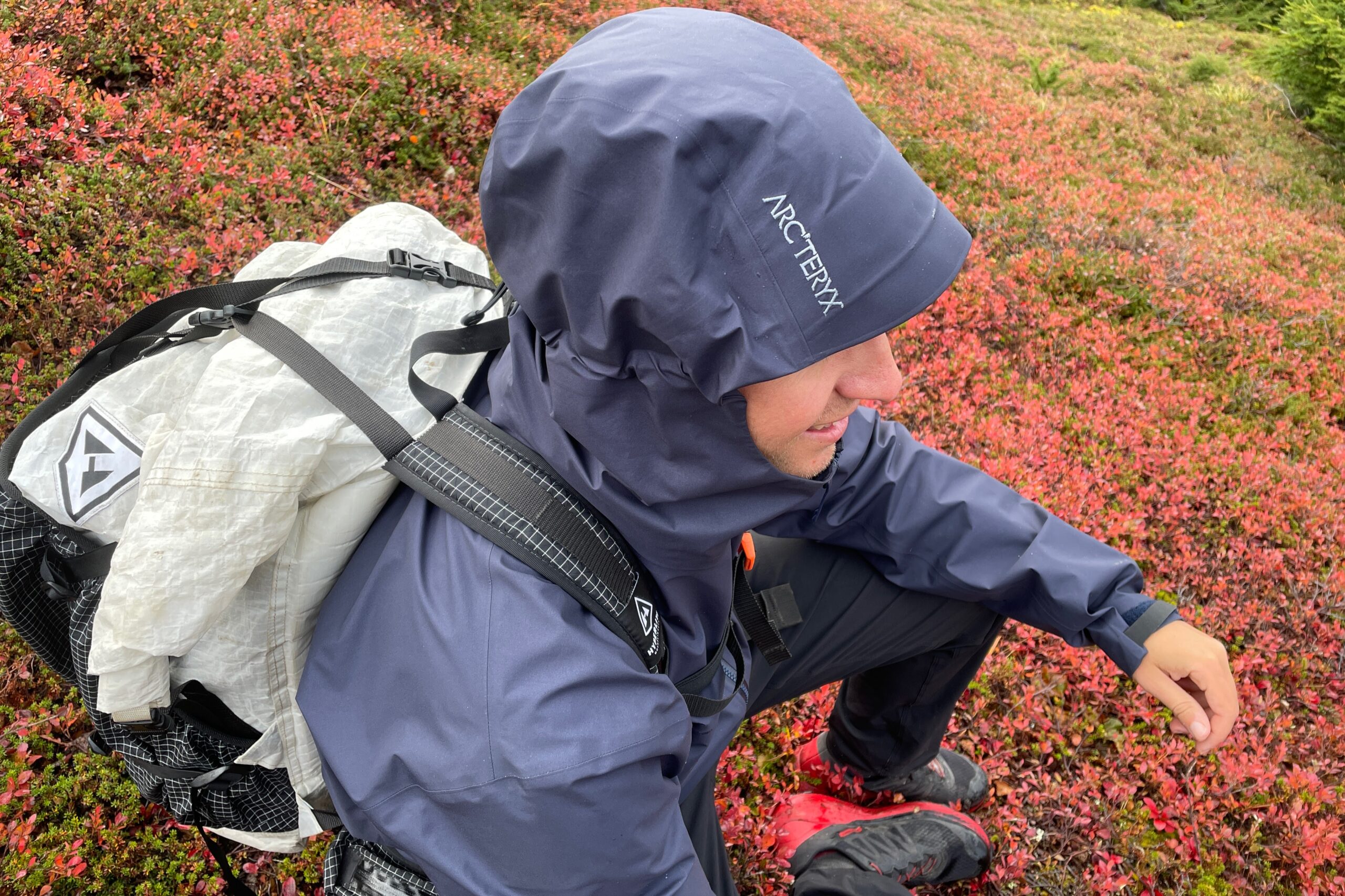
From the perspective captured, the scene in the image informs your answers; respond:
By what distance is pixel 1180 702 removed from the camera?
7.98 ft

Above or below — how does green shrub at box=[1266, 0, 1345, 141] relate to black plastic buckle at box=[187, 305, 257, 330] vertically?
below

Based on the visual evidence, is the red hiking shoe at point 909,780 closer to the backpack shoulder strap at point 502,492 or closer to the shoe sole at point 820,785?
the shoe sole at point 820,785

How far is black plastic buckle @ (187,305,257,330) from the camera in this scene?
1.94 meters

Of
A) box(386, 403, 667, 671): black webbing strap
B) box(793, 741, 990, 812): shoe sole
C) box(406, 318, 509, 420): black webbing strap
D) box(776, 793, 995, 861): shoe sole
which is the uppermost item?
box(406, 318, 509, 420): black webbing strap

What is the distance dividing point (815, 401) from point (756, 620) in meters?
1.15

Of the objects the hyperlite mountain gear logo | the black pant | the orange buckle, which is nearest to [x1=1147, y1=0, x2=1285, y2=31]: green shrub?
the black pant

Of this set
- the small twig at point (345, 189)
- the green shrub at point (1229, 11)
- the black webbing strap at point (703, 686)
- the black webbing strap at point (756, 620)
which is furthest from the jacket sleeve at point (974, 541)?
the green shrub at point (1229, 11)

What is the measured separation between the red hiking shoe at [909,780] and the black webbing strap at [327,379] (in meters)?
2.52

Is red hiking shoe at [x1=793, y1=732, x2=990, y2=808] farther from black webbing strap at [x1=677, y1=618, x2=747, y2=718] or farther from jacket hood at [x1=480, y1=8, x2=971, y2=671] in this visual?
jacket hood at [x1=480, y1=8, x2=971, y2=671]

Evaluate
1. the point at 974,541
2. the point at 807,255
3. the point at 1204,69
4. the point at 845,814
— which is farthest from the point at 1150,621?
→ the point at 1204,69

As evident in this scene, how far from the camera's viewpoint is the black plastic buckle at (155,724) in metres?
1.86

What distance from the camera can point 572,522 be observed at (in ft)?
5.92

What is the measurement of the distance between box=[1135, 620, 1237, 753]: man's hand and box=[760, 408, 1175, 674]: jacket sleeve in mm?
42

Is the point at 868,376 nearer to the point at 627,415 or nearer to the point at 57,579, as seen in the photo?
the point at 627,415
